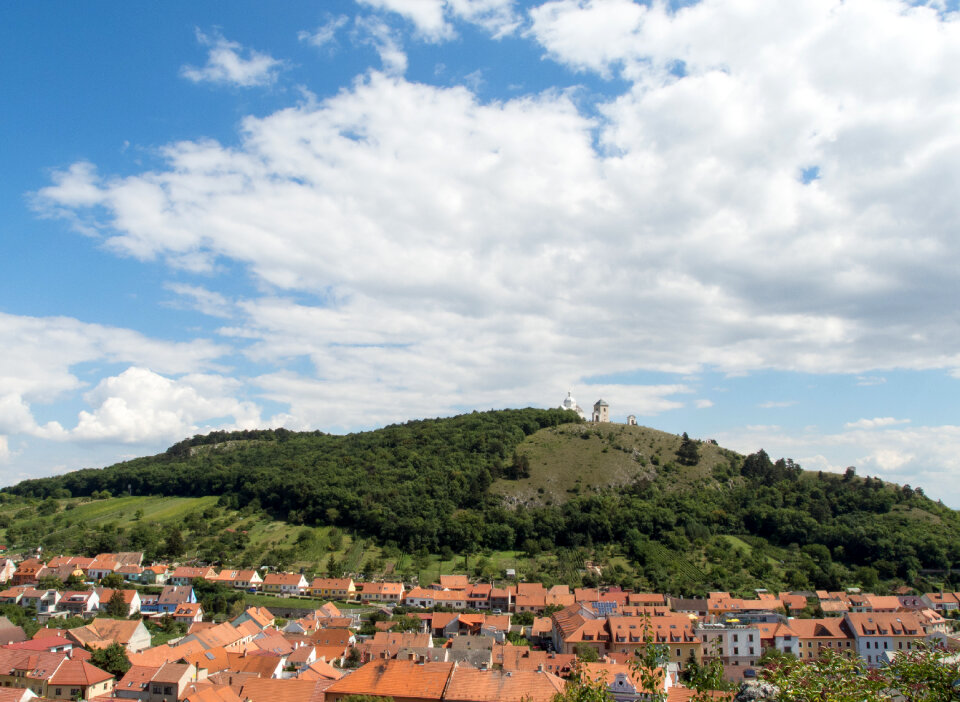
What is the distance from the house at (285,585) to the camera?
8194 cm

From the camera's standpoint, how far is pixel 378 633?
2212 inches

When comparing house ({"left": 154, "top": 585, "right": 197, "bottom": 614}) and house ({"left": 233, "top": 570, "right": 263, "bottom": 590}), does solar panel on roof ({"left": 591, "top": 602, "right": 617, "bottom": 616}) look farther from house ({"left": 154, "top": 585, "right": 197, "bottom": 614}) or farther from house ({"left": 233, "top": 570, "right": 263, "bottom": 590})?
house ({"left": 154, "top": 585, "right": 197, "bottom": 614})

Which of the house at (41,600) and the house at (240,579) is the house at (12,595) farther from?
the house at (240,579)

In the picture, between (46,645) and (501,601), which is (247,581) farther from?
(46,645)

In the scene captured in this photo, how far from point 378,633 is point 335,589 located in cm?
2787

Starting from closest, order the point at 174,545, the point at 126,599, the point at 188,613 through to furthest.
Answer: the point at 188,613
the point at 126,599
the point at 174,545

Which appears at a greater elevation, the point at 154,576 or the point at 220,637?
the point at 154,576

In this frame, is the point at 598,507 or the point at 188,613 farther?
the point at 598,507

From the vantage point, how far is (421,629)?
66.1 meters

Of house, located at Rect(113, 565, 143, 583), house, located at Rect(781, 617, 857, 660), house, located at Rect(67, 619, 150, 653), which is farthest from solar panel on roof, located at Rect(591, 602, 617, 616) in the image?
house, located at Rect(113, 565, 143, 583)

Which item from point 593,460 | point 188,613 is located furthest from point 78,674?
point 593,460

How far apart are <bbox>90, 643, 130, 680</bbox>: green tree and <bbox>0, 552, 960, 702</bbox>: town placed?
113 millimetres

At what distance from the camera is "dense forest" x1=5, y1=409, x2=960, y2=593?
88.3 metres

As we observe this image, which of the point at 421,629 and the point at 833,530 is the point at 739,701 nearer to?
the point at 421,629
